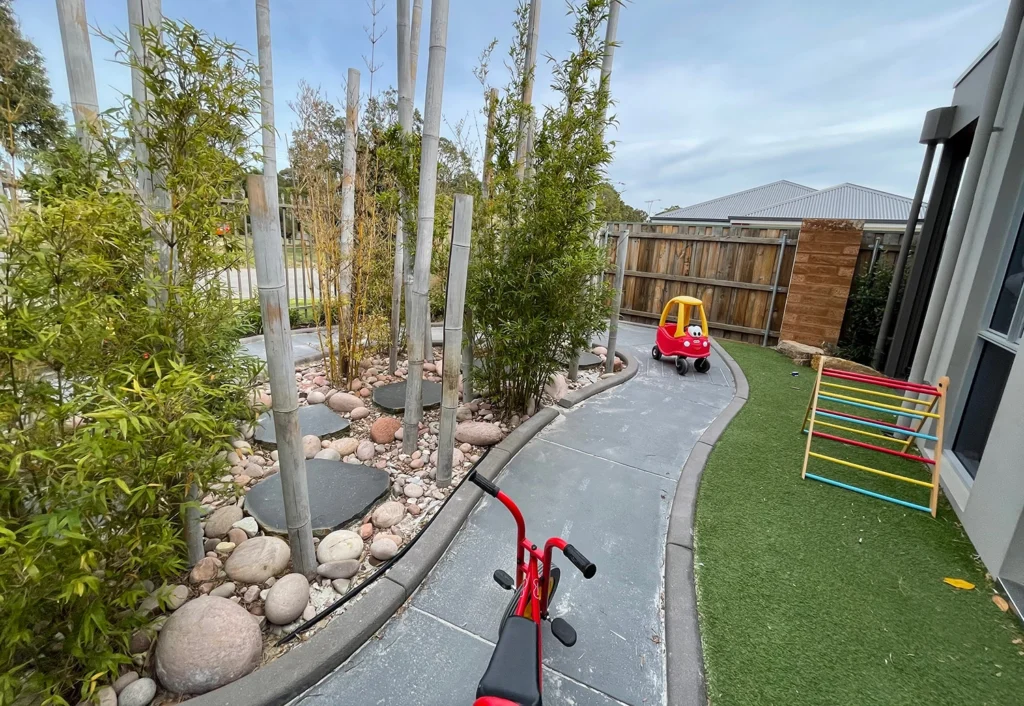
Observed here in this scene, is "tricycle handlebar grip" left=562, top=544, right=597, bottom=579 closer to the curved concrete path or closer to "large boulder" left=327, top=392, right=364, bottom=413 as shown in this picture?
the curved concrete path

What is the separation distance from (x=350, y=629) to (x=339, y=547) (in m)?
0.41

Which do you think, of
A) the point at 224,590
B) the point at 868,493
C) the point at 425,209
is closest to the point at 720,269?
the point at 868,493

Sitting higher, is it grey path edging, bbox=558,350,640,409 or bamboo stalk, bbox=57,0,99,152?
bamboo stalk, bbox=57,0,99,152

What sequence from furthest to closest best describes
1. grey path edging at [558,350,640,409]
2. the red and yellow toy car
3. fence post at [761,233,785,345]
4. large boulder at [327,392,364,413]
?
fence post at [761,233,785,345], the red and yellow toy car, grey path edging at [558,350,640,409], large boulder at [327,392,364,413]

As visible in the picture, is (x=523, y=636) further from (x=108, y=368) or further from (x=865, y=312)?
(x=865, y=312)

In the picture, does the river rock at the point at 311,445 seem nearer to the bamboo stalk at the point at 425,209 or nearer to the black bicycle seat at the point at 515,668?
the bamboo stalk at the point at 425,209

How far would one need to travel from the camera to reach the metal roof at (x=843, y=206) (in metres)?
13.7

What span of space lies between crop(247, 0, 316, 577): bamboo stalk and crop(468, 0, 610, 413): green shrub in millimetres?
1533

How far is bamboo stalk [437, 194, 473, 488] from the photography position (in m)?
2.14

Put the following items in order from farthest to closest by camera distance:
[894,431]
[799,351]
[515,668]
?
[799,351] → [894,431] → [515,668]

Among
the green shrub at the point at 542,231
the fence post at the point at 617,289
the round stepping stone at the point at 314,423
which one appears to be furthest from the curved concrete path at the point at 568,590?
the fence post at the point at 617,289

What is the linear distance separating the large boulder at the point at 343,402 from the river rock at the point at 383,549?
4.88 feet

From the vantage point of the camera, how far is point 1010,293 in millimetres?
2596

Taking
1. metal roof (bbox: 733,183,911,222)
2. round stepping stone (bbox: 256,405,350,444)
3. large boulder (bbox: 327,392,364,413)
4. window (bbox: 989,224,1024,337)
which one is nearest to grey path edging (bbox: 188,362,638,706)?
round stepping stone (bbox: 256,405,350,444)
